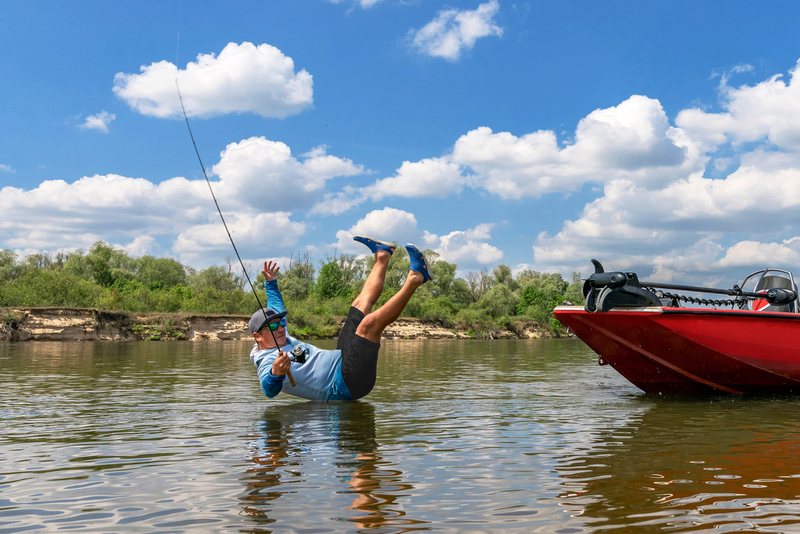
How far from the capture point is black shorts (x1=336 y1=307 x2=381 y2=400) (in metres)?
6.64

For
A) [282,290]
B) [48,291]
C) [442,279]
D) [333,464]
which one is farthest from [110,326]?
[442,279]

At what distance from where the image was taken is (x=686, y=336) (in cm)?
844

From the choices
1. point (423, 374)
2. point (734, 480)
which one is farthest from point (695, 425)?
point (423, 374)

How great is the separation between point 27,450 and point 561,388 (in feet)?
25.2

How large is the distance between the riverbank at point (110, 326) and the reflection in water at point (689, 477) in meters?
44.0

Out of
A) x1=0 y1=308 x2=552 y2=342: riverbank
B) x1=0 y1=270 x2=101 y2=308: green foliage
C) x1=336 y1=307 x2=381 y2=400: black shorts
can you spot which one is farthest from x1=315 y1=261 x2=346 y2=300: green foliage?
x1=336 y1=307 x2=381 y2=400: black shorts

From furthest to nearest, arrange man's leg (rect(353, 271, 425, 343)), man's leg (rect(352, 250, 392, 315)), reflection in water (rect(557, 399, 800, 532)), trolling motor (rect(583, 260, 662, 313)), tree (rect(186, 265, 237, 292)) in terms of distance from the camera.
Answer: tree (rect(186, 265, 237, 292)) < trolling motor (rect(583, 260, 662, 313)) < man's leg (rect(352, 250, 392, 315)) < man's leg (rect(353, 271, 425, 343)) < reflection in water (rect(557, 399, 800, 532))

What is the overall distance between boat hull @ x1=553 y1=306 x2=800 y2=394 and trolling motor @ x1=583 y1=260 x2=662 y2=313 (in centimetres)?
13

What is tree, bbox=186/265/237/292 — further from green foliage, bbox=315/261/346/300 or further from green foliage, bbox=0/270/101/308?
green foliage, bbox=0/270/101/308

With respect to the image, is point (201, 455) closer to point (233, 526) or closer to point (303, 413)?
point (233, 526)

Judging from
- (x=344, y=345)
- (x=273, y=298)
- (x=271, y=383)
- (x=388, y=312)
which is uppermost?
(x=273, y=298)

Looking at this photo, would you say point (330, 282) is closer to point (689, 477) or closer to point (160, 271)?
point (160, 271)

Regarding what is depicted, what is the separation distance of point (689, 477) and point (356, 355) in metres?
3.76

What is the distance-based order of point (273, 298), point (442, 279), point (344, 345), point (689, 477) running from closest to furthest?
point (689, 477)
point (344, 345)
point (273, 298)
point (442, 279)
